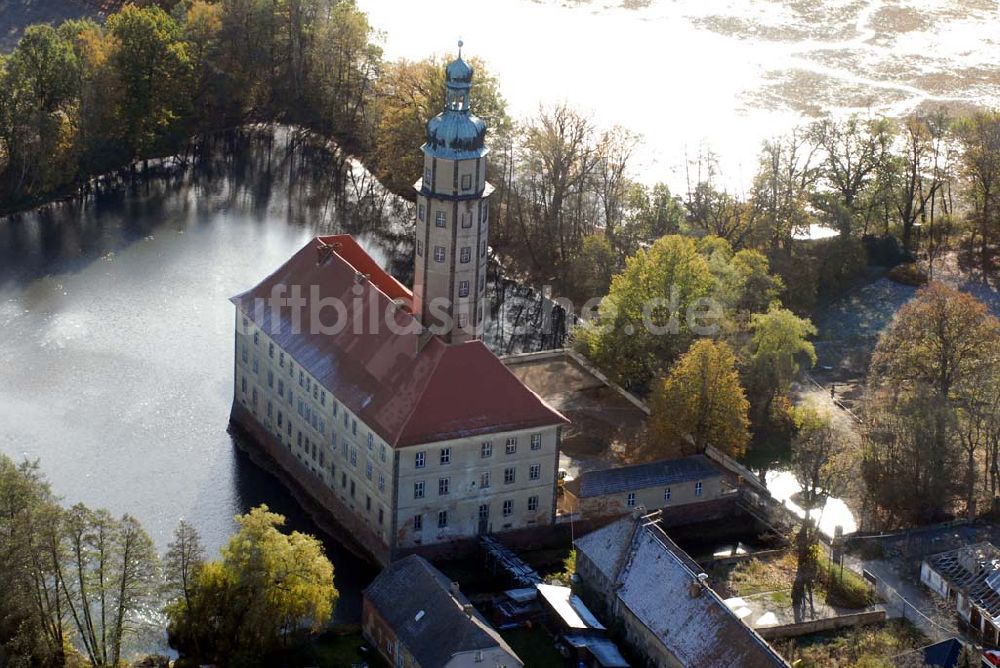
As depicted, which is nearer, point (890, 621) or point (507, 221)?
point (890, 621)

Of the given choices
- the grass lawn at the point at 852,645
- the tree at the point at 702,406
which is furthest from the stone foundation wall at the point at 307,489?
A: the grass lawn at the point at 852,645

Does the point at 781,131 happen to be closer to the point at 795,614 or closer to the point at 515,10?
the point at 515,10

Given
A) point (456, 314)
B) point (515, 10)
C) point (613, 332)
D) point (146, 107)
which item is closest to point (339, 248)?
point (456, 314)

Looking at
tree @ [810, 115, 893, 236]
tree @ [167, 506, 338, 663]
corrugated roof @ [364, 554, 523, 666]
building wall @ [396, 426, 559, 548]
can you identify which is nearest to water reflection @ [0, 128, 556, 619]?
building wall @ [396, 426, 559, 548]

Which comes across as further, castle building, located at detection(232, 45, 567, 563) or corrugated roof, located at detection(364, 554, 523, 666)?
castle building, located at detection(232, 45, 567, 563)

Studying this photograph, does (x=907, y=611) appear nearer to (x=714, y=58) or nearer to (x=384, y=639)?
(x=384, y=639)

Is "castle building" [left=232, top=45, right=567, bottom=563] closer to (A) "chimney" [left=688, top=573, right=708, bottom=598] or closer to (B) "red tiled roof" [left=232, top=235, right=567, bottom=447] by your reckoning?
(B) "red tiled roof" [left=232, top=235, right=567, bottom=447]
